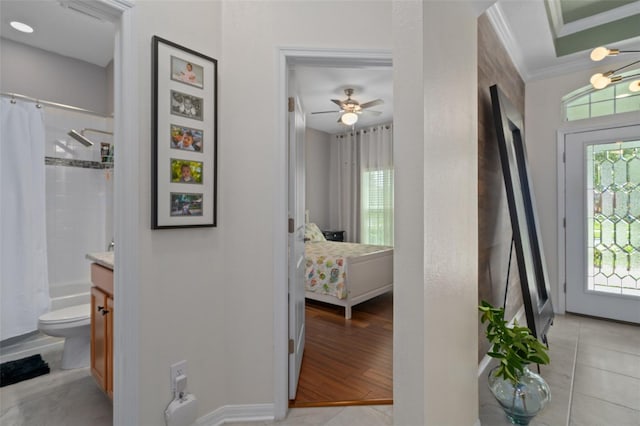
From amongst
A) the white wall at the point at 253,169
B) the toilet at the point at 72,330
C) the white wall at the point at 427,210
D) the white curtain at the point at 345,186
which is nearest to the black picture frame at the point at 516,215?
the white wall at the point at 427,210

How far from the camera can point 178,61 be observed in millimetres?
1502

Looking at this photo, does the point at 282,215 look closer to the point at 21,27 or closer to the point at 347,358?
the point at 347,358

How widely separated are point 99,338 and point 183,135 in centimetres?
138

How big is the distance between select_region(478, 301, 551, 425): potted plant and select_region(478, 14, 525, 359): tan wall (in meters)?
0.37

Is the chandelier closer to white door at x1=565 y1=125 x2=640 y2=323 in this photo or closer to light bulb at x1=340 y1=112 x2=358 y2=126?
white door at x1=565 y1=125 x2=640 y2=323

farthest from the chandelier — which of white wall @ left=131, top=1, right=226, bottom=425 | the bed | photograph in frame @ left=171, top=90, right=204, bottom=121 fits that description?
photograph in frame @ left=171, top=90, right=204, bottom=121

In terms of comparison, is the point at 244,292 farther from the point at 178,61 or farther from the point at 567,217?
the point at 567,217

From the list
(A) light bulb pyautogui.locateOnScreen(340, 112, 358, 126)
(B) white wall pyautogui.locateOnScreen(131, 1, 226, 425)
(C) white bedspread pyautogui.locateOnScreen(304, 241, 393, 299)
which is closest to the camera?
(B) white wall pyautogui.locateOnScreen(131, 1, 226, 425)

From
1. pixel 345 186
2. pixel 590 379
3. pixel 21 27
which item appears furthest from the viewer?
pixel 345 186

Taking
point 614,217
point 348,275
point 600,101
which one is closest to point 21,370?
point 348,275

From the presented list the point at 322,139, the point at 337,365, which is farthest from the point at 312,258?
the point at 322,139

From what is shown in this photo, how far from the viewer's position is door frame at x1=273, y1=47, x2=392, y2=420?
1.75 meters

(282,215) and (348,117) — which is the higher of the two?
(348,117)

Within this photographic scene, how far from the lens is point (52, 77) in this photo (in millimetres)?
2914
